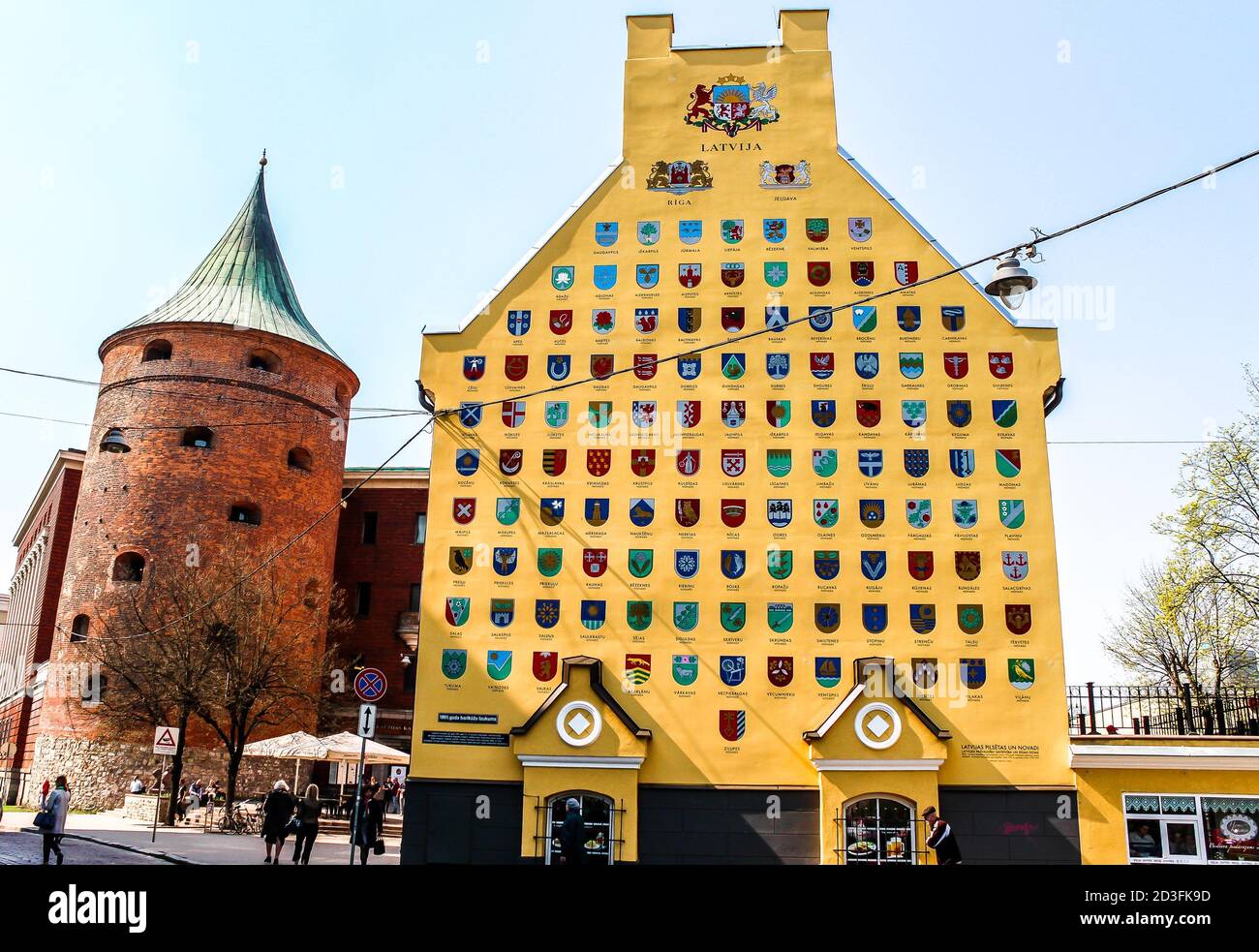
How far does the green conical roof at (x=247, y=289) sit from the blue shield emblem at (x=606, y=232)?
26997mm

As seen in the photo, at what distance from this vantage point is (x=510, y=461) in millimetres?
23828

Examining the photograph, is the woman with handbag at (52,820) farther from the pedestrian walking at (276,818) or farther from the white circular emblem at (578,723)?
the white circular emblem at (578,723)

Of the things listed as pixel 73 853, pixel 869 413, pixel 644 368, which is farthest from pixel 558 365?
pixel 73 853

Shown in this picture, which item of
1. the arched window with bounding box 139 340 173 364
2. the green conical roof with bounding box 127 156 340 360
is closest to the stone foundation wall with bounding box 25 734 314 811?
the arched window with bounding box 139 340 173 364

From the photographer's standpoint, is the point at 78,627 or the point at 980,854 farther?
the point at 78,627

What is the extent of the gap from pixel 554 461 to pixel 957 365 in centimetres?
859

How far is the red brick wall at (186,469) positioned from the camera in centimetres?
4447

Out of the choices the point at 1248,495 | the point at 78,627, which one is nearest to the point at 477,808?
the point at 1248,495

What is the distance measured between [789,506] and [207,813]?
23.6m

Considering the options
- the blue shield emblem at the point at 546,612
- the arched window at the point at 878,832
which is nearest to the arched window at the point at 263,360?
the blue shield emblem at the point at 546,612

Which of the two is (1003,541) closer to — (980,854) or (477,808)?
(980,854)

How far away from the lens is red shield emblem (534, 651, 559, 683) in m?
22.6

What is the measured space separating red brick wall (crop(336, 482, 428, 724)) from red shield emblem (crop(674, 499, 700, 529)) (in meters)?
29.8
